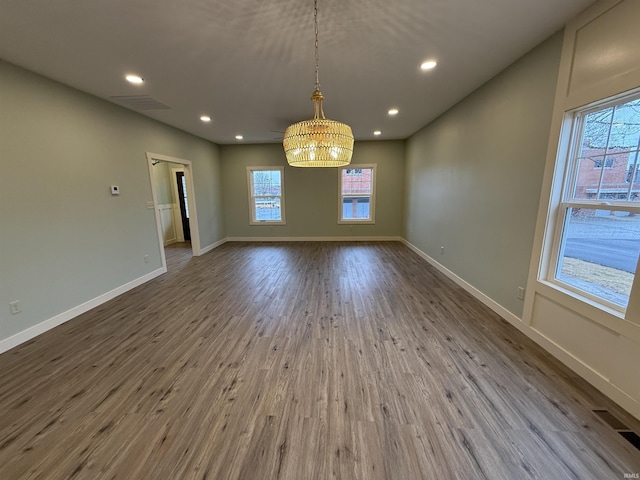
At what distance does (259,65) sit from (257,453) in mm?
3178

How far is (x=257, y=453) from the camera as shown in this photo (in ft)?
4.50

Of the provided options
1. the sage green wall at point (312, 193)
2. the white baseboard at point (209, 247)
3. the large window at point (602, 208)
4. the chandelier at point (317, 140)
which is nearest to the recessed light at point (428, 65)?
the chandelier at point (317, 140)

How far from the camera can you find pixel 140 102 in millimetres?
3432

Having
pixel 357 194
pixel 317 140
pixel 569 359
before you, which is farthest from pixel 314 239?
pixel 569 359

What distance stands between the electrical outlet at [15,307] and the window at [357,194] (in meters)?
5.77

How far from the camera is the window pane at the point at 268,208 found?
22.7 feet

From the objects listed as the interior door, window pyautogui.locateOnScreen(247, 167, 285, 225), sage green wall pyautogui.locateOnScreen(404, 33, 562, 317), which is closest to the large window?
sage green wall pyautogui.locateOnScreen(404, 33, 562, 317)

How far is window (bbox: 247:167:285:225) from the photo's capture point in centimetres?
675

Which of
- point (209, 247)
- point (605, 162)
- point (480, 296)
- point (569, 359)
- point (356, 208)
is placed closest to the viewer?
point (605, 162)

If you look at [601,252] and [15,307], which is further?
[15,307]

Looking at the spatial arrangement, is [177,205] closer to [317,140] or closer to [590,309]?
[317,140]

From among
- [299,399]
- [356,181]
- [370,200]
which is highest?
[356,181]

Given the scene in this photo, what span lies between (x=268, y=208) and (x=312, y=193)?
4.35 ft

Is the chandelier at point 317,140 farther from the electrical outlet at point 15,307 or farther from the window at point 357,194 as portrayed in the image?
the window at point 357,194
